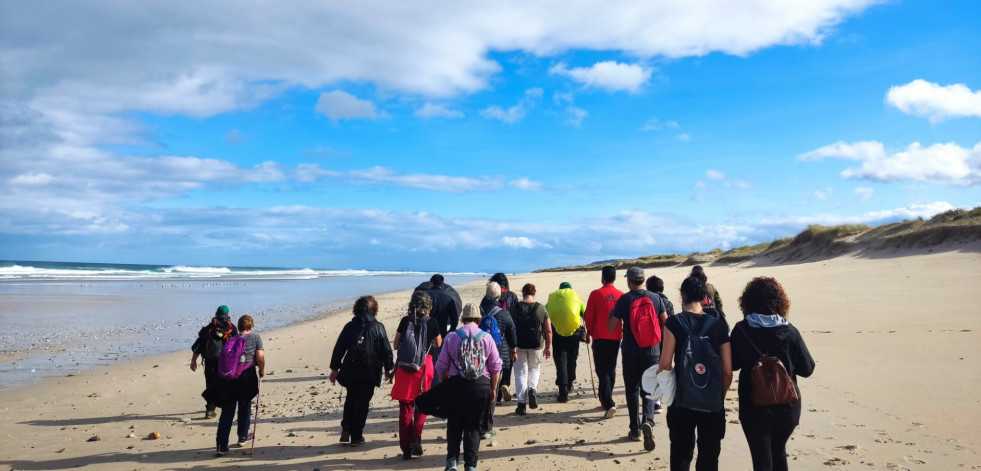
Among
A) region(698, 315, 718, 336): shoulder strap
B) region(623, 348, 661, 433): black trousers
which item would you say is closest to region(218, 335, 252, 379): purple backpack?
region(623, 348, 661, 433): black trousers

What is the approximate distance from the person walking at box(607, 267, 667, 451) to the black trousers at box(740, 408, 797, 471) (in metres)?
2.17

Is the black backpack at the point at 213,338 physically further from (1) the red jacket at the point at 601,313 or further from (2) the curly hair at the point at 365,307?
(1) the red jacket at the point at 601,313

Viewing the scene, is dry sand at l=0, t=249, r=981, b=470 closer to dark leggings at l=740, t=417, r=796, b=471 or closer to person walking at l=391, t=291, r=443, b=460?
person walking at l=391, t=291, r=443, b=460

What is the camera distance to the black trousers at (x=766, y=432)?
13.8 ft

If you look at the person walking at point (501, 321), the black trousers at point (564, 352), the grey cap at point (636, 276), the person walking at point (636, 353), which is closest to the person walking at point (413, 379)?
the person walking at point (501, 321)

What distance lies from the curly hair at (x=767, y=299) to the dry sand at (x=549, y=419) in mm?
2367

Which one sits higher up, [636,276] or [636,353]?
[636,276]

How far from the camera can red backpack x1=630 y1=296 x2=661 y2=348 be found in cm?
654

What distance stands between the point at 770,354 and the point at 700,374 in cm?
50

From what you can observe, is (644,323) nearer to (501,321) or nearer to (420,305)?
(501,321)

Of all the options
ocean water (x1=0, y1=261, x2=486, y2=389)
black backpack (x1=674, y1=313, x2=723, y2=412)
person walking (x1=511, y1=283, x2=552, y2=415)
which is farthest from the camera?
ocean water (x1=0, y1=261, x2=486, y2=389)

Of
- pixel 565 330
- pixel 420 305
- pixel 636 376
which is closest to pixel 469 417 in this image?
pixel 420 305

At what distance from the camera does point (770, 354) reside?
13.8 ft

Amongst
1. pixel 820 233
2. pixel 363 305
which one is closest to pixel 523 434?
pixel 363 305
